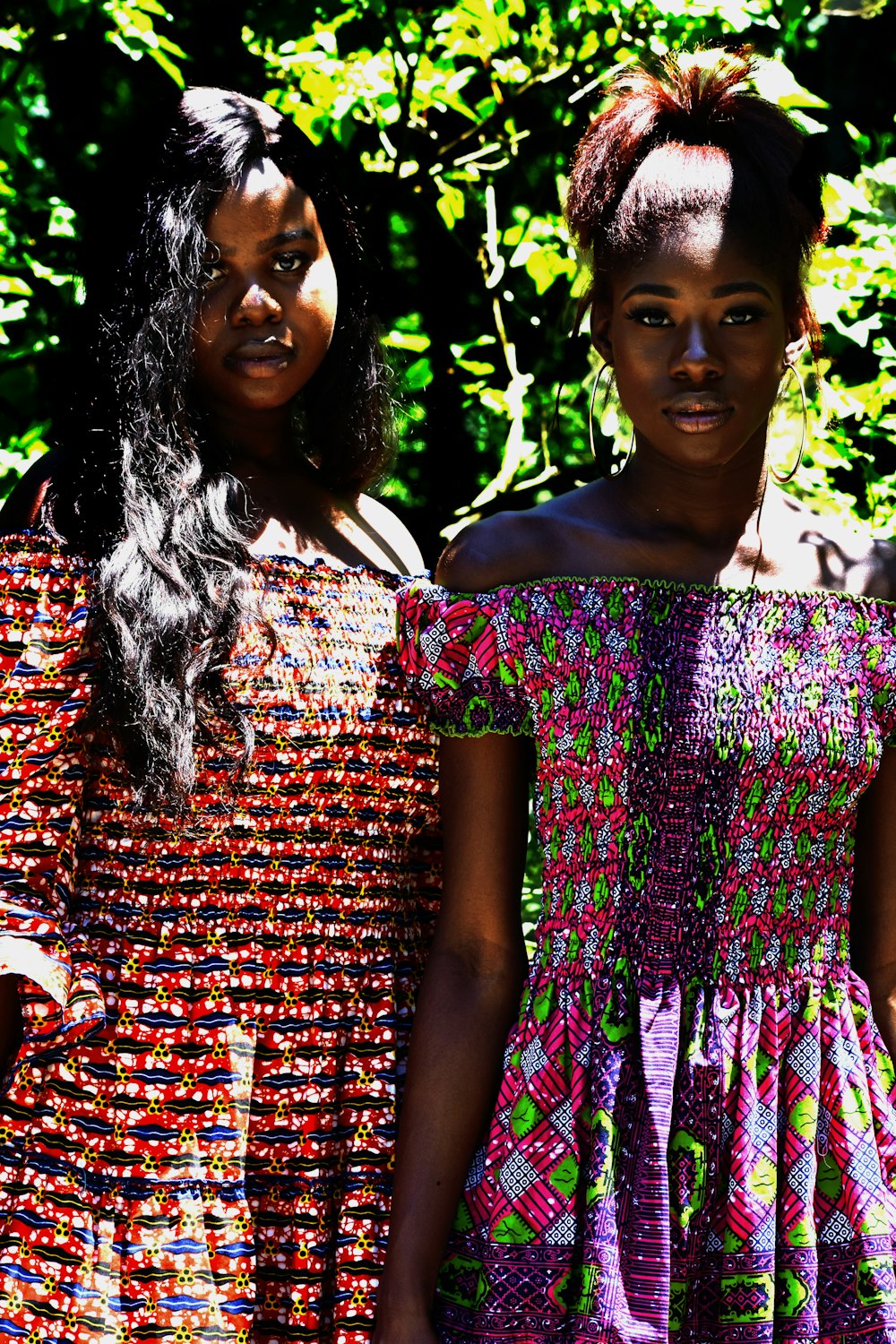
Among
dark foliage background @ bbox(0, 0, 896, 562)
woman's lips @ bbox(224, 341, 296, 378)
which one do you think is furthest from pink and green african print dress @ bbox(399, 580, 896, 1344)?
dark foliage background @ bbox(0, 0, 896, 562)

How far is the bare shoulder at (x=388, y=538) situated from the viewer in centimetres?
232

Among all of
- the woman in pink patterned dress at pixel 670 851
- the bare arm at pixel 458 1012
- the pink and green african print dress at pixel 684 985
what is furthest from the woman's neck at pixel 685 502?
the bare arm at pixel 458 1012

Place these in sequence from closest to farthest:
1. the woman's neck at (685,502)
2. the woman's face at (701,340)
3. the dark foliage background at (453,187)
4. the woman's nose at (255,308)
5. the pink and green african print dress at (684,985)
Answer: the pink and green african print dress at (684,985) < the woman's face at (701,340) < the woman's neck at (685,502) < the woman's nose at (255,308) < the dark foliage background at (453,187)

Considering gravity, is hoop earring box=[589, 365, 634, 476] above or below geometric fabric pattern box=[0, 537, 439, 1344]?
above

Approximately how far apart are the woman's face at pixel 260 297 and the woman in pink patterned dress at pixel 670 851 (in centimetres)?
39

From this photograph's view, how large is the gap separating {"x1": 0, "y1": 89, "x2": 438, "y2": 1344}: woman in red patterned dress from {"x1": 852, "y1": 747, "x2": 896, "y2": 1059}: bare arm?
56 cm

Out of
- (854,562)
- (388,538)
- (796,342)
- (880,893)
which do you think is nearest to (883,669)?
(854,562)

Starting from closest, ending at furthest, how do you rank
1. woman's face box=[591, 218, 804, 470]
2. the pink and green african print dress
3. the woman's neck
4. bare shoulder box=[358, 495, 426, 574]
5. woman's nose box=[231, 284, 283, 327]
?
1. the pink and green african print dress
2. woman's face box=[591, 218, 804, 470]
3. the woman's neck
4. woman's nose box=[231, 284, 283, 327]
5. bare shoulder box=[358, 495, 426, 574]

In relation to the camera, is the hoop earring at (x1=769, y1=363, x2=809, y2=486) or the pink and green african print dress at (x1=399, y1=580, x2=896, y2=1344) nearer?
the pink and green african print dress at (x1=399, y1=580, x2=896, y2=1344)

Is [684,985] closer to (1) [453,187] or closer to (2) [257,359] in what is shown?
(2) [257,359]

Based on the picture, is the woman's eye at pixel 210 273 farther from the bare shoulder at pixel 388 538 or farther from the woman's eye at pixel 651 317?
the woman's eye at pixel 651 317

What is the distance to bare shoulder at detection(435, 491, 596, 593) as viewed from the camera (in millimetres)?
1865

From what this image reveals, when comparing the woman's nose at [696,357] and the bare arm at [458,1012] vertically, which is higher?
→ the woman's nose at [696,357]

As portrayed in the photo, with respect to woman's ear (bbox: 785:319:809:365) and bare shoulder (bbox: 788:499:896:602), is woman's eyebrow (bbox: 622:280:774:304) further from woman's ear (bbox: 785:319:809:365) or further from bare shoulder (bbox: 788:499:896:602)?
bare shoulder (bbox: 788:499:896:602)
